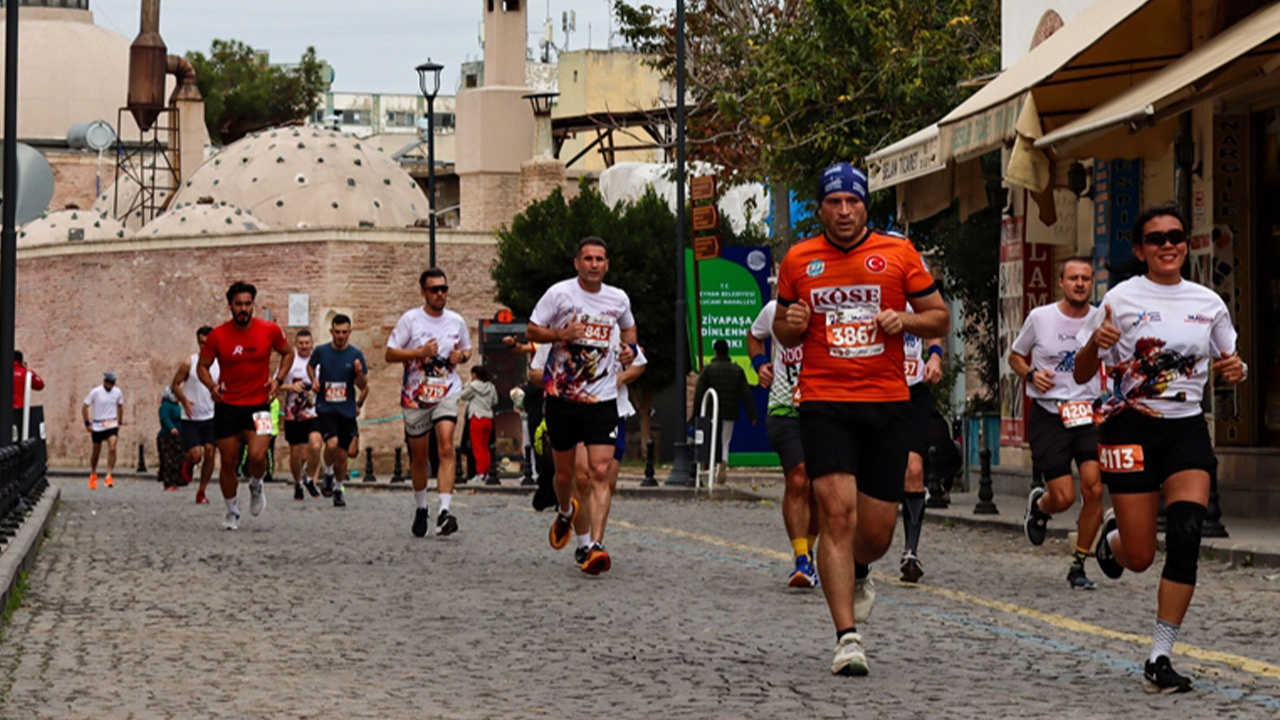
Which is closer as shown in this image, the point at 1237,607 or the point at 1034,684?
the point at 1034,684

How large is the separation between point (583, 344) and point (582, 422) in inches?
Result: 18.0

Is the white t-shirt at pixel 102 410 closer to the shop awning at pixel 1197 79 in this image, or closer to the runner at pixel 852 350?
the shop awning at pixel 1197 79

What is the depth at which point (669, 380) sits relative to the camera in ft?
161

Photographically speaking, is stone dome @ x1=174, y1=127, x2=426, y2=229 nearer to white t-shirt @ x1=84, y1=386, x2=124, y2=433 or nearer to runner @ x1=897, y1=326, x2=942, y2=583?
white t-shirt @ x1=84, y1=386, x2=124, y2=433

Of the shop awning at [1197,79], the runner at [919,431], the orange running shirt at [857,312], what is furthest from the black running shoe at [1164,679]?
the shop awning at [1197,79]

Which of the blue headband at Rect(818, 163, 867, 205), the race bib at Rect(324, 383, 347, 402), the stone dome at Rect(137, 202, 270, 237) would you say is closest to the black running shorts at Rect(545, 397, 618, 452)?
the blue headband at Rect(818, 163, 867, 205)

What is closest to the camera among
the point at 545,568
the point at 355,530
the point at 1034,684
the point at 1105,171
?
the point at 1034,684

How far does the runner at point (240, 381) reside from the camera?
16641mm

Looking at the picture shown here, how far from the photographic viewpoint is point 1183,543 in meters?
7.61

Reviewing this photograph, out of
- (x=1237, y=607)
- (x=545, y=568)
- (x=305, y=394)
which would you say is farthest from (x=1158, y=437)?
(x=305, y=394)

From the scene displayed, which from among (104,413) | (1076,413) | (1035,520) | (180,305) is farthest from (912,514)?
(180,305)

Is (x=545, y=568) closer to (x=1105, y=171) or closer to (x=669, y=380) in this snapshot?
(x=1105, y=171)

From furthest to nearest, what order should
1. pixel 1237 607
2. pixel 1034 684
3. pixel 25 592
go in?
pixel 25 592
pixel 1237 607
pixel 1034 684

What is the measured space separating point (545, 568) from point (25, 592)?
3.05m
